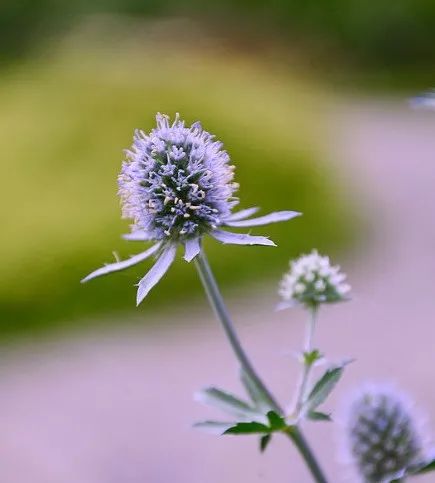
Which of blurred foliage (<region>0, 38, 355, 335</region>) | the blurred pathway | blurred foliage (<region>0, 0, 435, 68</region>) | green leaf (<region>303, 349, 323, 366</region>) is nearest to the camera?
green leaf (<region>303, 349, 323, 366</region>)

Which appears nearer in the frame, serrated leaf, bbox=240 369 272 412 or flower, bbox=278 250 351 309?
serrated leaf, bbox=240 369 272 412

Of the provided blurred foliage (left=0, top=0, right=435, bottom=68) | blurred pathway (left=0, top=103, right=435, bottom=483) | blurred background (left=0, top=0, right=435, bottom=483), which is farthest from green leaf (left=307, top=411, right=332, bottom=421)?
blurred foliage (left=0, top=0, right=435, bottom=68)

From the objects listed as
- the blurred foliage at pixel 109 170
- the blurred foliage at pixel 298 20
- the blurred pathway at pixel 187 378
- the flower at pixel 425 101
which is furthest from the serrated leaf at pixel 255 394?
the blurred foliage at pixel 298 20

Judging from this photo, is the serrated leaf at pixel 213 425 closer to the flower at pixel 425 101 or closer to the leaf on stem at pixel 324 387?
the leaf on stem at pixel 324 387

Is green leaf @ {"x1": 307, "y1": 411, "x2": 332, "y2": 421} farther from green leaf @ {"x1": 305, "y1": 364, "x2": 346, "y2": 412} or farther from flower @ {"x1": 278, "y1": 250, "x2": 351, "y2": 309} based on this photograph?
flower @ {"x1": 278, "y1": 250, "x2": 351, "y2": 309}

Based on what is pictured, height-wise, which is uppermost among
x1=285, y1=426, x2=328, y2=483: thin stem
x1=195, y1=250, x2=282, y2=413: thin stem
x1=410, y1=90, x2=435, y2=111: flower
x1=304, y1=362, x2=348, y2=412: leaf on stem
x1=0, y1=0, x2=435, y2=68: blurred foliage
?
x1=0, y1=0, x2=435, y2=68: blurred foliage
